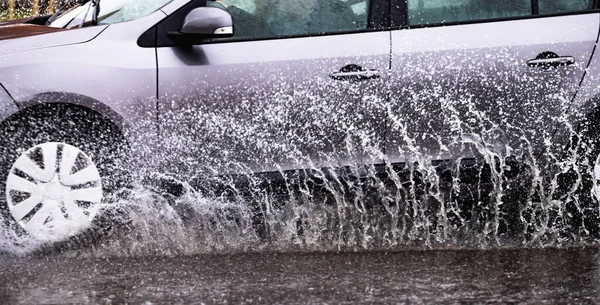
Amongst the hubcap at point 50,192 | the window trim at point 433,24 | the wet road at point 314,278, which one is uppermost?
the window trim at point 433,24

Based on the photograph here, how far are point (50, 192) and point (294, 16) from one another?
5.22 ft

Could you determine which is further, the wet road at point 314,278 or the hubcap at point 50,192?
the hubcap at point 50,192

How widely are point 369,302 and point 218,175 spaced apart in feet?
5.53

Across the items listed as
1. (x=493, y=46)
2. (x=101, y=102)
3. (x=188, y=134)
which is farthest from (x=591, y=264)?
(x=101, y=102)

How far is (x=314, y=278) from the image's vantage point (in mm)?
5219

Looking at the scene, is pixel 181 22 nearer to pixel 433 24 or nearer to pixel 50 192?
pixel 50 192

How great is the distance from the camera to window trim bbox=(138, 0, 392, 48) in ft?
20.1

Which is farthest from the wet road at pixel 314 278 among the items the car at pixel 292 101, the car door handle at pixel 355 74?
the car door handle at pixel 355 74

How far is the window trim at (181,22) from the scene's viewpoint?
611 cm

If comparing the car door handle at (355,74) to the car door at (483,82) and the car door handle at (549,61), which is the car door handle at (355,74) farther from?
the car door handle at (549,61)

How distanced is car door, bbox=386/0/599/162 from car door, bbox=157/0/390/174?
0.45ft

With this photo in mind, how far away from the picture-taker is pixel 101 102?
19.7 feet

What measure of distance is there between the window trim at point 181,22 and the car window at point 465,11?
14 centimetres

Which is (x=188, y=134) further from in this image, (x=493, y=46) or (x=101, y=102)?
(x=493, y=46)
